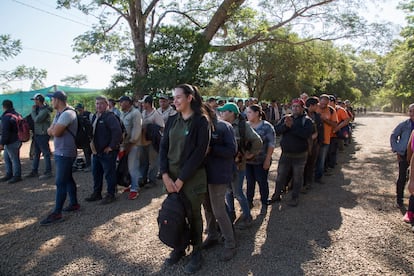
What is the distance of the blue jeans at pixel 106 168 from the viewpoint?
4957 millimetres

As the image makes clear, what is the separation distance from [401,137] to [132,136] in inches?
180

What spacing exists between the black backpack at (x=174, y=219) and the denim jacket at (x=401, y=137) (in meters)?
3.78

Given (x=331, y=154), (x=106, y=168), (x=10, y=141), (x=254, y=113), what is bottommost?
(x=331, y=154)

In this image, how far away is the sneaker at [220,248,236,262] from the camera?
3230mm

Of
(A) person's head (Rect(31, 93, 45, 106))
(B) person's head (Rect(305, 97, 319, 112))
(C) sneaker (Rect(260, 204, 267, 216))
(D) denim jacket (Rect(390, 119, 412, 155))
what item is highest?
(A) person's head (Rect(31, 93, 45, 106))

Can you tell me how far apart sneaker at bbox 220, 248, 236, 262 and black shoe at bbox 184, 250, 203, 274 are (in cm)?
27

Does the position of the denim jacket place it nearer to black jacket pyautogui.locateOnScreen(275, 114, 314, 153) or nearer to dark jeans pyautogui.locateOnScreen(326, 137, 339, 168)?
black jacket pyautogui.locateOnScreen(275, 114, 314, 153)

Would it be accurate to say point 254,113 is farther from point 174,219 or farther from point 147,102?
point 147,102

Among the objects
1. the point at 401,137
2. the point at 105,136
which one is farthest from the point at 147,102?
the point at 401,137

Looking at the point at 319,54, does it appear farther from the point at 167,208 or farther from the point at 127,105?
the point at 167,208

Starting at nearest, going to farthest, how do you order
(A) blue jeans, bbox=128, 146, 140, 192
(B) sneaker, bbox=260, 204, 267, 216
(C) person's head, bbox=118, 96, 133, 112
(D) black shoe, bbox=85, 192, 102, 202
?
(B) sneaker, bbox=260, 204, 267, 216 → (D) black shoe, bbox=85, 192, 102, 202 → (C) person's head, bbox=118, 96, 133, 112 → (A) blue jeans, bbox=128, 146, 140, 192

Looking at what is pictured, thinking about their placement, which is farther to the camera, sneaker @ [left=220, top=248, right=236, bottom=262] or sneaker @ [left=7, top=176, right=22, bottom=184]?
sneaker @ [left=7, top=176, right=22, bottom=184]

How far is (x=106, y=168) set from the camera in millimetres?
4988

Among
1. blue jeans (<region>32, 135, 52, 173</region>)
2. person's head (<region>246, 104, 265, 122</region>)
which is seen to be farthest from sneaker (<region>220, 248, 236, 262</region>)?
blue jeans (<region>32, 135, 52, 173</region>)
